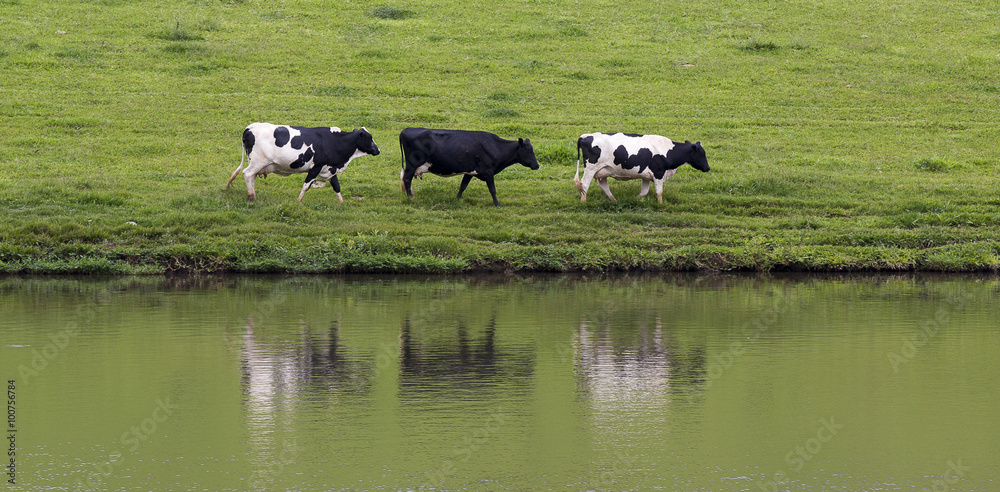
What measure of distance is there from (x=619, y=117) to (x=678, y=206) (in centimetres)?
722

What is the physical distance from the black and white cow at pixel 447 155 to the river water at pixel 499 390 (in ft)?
19.6

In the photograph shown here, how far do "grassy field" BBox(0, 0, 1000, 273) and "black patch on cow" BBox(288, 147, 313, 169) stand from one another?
27.6 inches

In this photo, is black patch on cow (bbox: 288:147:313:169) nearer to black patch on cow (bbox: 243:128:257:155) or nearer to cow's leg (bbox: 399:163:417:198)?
black patch on cow (bbox: 243:128:257:155)

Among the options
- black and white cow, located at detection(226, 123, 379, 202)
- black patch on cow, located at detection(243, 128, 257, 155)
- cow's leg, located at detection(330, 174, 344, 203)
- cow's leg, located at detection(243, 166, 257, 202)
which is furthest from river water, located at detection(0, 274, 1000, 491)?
cow's leg, located at detection(330, 174, 344, 203)

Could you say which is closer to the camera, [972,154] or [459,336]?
[459,336]

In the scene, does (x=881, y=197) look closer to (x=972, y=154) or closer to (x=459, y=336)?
(x=972, y=154)

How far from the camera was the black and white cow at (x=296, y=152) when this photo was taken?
18.6 metres

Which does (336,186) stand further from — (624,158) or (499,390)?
(499,390)

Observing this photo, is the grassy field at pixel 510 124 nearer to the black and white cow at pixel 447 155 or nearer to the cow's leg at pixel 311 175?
the cow's leg at pixel 311 175

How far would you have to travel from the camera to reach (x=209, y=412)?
7.77 metres

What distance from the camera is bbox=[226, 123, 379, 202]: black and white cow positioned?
18.6 metres

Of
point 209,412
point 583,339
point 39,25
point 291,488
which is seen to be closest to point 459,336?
point 583,339

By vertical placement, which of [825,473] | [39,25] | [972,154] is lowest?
[825,473]

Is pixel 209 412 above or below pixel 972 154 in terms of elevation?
below
